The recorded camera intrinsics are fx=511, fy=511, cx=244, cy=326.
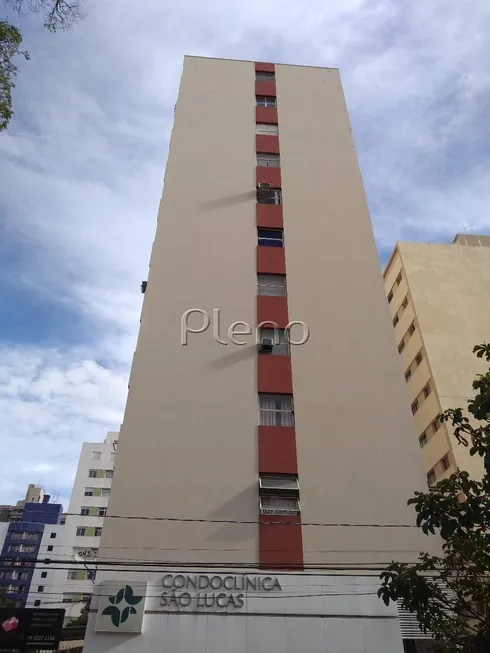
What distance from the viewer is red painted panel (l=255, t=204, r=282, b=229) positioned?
20.1 metres

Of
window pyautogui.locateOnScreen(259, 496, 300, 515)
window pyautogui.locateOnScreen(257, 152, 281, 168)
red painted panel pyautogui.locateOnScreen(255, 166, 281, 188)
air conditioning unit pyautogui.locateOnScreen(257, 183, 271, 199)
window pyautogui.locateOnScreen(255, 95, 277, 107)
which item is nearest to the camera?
window pyautogui.locateOnScreen(259, 496, 300, 515)

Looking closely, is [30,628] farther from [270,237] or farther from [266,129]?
[266,129]

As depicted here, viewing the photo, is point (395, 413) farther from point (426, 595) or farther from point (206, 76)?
point (206, 76)

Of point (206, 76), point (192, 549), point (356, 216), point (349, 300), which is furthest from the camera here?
point (206, 76)

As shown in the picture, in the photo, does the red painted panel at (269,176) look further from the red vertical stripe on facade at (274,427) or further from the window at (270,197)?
the window at (270,197)

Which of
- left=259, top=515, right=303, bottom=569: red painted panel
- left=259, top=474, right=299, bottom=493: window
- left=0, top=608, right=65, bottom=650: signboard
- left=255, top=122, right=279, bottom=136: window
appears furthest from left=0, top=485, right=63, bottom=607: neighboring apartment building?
left=259, top=515, right=303, bottom=569: red painted panel

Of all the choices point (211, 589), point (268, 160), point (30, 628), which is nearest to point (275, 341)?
point (211, 589)

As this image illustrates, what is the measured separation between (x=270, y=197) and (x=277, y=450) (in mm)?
10871

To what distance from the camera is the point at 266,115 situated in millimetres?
24109

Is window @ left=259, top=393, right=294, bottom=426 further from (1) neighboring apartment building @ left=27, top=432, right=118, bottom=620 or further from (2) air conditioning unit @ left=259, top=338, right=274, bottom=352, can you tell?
(1) neighboring apartment building @ left=27, top=432, right=118, bottom=620

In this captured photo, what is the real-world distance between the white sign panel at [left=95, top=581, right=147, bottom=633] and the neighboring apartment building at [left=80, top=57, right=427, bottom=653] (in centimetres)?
3

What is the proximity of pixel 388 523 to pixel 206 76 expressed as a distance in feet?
74.6

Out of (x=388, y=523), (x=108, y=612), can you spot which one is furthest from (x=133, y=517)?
(x=388, y=523)

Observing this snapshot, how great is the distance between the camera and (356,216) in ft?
68.6
